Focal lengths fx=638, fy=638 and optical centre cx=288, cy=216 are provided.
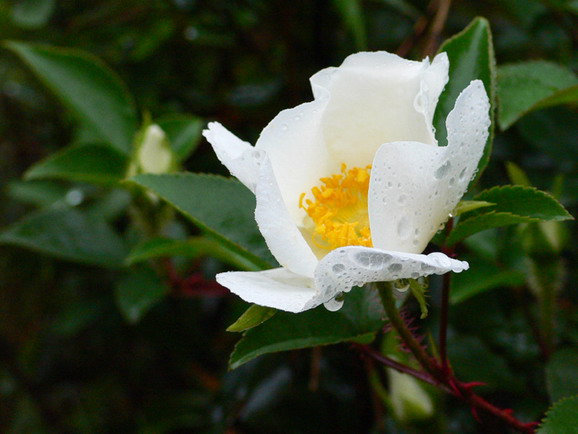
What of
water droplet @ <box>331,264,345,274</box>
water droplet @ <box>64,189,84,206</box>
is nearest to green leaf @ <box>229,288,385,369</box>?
water droplet @ <box>331,264,345,274</box>

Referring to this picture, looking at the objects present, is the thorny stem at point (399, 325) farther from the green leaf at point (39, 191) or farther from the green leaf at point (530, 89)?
the green leaf at point (39, 191)

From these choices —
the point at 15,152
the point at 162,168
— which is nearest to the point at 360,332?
the point at 162,168

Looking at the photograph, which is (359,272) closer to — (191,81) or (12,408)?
(191,81)

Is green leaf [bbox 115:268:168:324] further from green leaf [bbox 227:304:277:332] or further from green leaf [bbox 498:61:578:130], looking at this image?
green leaf [bbox 498:61:578:130]

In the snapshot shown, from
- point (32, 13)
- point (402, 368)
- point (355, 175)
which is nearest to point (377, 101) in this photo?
point (355, 175)

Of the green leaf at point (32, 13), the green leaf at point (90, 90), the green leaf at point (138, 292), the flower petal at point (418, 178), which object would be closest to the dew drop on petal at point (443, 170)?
the flower petal at point (418, 178)
